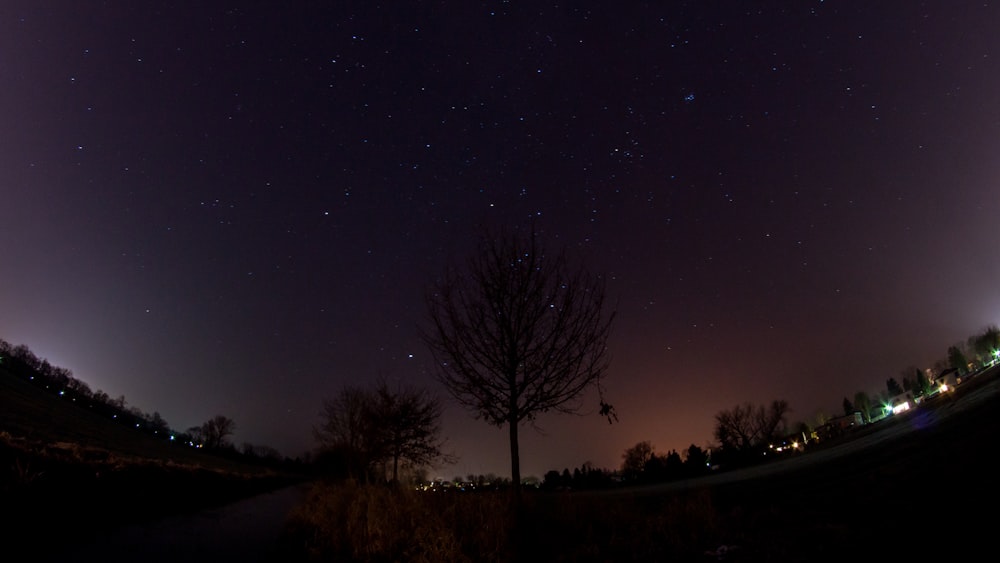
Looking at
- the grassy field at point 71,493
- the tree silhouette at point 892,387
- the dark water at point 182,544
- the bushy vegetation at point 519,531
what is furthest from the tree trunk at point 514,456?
the tree silhouette at point 892,387

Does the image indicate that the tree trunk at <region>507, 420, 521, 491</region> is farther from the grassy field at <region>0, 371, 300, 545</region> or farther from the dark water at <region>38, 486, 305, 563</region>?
the grassy field at <region>0, 371, 300, 545</region>

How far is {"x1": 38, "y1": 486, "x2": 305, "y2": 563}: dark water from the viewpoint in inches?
349

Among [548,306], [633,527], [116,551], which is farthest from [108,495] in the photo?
[633,527]

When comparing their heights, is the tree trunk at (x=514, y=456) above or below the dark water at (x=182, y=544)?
above

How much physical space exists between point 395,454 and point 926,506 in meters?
25.8

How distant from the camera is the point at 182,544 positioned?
10898mm

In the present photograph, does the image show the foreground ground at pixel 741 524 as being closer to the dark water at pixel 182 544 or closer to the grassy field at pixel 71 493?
the dark water at pixel 182 544

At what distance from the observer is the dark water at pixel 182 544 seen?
887 cm

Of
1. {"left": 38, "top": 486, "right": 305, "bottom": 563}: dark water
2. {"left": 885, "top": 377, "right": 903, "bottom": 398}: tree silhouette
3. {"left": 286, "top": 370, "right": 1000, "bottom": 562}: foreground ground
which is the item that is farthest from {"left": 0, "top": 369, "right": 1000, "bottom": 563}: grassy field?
{"left": 885, "top": 377, "right": 903, "bottom": 398}: tree silhouette

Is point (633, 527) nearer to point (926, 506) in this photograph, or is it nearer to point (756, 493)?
point (926, 506)

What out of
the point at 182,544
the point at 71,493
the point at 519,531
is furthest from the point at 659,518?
the point at 71,493

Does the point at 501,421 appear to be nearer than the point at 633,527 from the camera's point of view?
No

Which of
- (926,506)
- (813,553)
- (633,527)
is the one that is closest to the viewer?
(813,553)

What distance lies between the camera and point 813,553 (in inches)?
200
